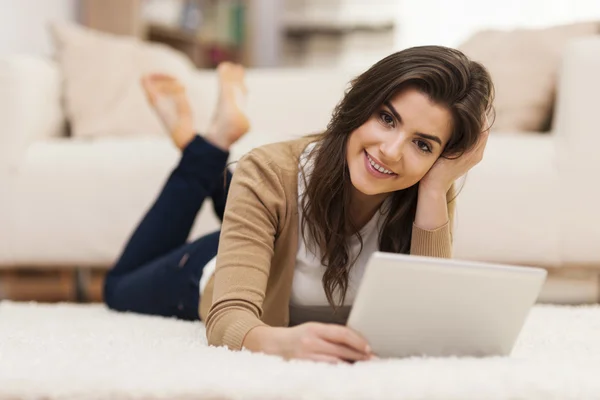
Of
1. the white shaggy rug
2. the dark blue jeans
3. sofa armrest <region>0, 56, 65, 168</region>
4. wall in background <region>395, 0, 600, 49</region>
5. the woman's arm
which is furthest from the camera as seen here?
wall in background <region>395, 0, 600, 49</region>

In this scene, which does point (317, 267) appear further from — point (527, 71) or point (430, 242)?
point (527, 71)

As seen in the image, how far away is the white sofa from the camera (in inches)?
72.4

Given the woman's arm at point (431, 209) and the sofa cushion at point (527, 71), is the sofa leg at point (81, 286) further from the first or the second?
the woman's arm at point (431, 209)

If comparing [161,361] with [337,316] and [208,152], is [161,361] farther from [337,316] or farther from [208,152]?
[208,152]

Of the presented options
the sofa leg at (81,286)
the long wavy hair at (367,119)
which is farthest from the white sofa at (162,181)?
the long wavy hair at (367,119)

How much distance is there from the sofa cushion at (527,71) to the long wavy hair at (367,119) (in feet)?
3.44

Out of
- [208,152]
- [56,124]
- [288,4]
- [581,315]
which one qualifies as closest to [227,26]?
[288,4]

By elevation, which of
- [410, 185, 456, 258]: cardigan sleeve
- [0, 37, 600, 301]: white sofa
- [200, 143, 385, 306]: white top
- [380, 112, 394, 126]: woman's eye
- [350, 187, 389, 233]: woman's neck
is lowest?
[0, 37, 600, 301]: white sofa

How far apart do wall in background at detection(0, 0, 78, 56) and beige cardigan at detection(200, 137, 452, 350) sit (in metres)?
1.90

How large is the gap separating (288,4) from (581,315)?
351 centimetres

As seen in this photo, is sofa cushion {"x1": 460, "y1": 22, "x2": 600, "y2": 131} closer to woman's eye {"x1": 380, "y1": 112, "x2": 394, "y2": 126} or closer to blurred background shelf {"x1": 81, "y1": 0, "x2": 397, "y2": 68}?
woman's eye {"x1": 380, "y1": 112, "x2": 394, "y2": 126}

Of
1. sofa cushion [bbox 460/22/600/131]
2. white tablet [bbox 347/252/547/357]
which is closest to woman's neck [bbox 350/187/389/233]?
white tablet [bbox 347/252/547/357]

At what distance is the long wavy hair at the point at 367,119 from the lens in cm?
94

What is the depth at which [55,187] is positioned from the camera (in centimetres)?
199
